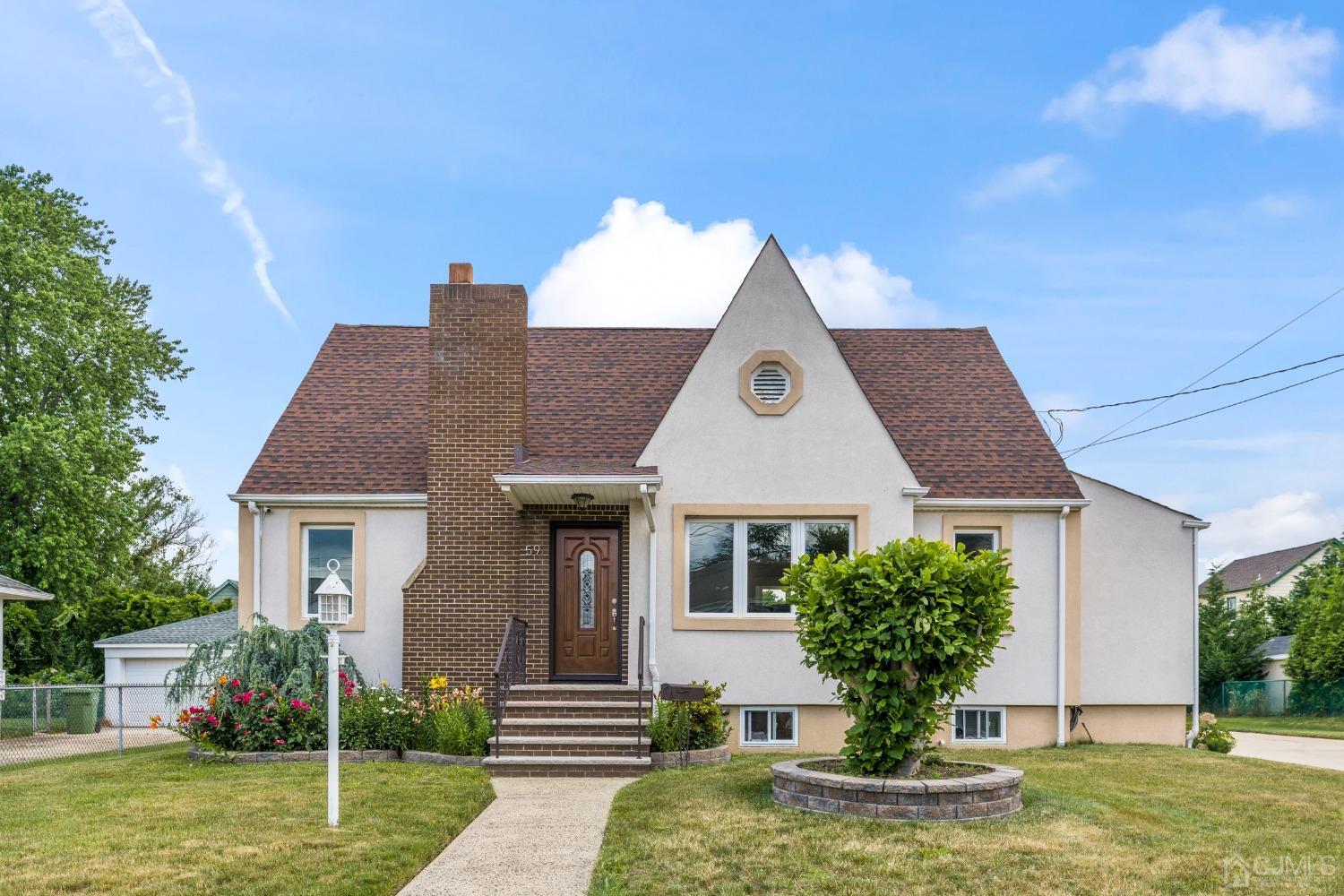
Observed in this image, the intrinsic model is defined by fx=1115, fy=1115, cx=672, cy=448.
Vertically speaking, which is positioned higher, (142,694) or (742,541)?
(742,541)

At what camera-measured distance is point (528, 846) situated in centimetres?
852

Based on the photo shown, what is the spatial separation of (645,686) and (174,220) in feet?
33.1

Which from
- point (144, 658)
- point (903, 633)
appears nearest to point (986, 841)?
point (903, 633)

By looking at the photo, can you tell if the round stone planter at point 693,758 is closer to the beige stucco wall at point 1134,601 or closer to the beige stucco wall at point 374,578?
the beige stucco wall at point 374,578

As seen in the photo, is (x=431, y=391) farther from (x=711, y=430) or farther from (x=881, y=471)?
(x=881, y=471)

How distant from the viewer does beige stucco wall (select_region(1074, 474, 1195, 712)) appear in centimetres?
1569

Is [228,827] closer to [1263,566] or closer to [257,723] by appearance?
[257,723]

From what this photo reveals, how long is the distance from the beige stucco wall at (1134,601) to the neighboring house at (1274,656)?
20481mm

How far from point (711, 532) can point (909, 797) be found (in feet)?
21.0

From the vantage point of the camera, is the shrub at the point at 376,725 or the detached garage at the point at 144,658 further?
the detached garage at the point at 144,658

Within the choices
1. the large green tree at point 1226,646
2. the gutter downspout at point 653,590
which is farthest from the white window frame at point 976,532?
the large green tree at point 1226,646

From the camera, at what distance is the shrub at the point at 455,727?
1278cm

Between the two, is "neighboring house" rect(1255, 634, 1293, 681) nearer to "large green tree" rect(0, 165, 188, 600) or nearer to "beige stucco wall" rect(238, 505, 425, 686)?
"beige stucco wall" rect(238, 505, 425, 686)

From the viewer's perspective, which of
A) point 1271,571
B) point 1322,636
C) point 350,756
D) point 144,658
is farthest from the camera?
point 1271,571
